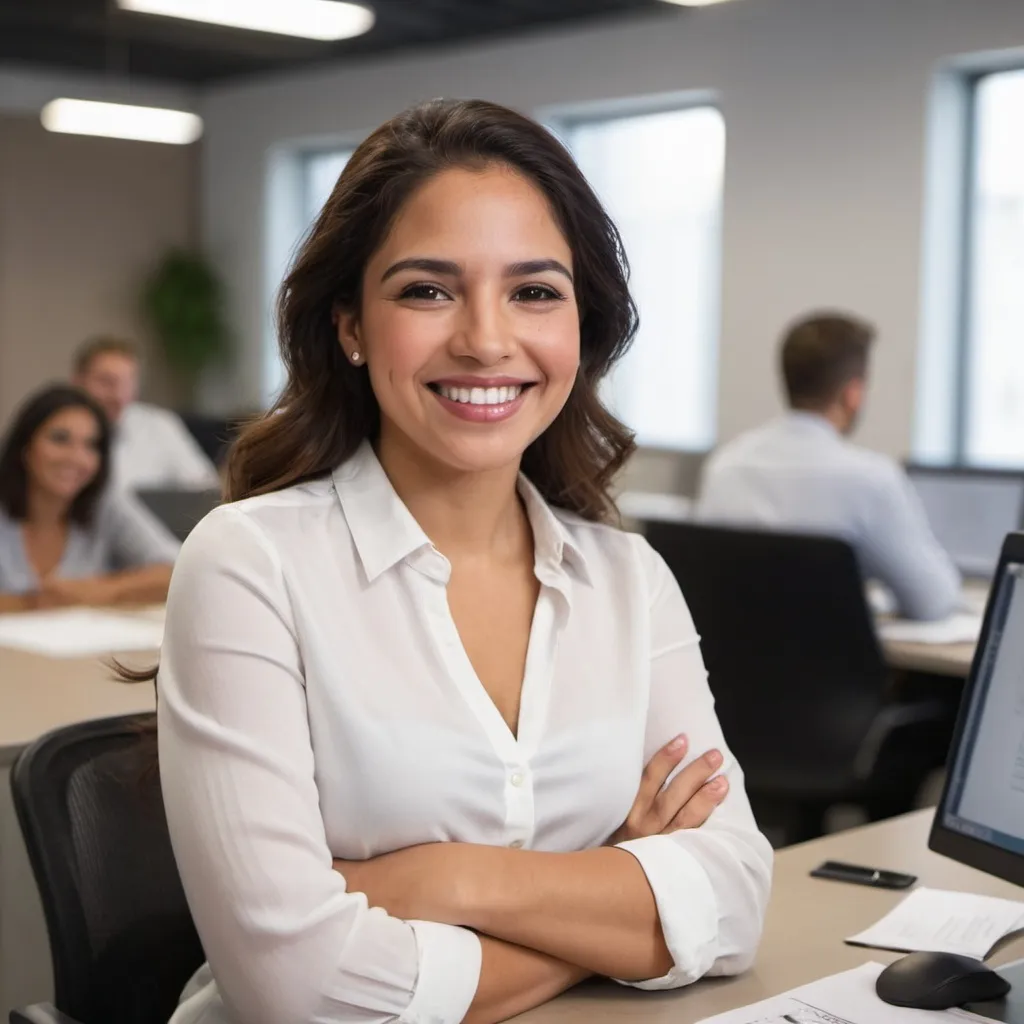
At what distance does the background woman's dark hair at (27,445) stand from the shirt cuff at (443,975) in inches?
109

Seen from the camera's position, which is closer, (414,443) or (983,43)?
(414,443)

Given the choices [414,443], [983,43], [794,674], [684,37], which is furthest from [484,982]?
[684,37]

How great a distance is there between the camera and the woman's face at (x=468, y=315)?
1369mm

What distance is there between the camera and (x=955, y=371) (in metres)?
6.18

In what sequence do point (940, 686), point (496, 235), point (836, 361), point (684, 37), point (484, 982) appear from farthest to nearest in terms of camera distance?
point (684, 37) → point (836, 361) → point (940, 686) → point (496, 235) → point (484, 982)

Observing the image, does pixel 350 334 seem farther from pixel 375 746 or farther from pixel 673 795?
pixel 673 795

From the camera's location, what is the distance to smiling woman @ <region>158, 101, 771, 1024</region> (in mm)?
1227

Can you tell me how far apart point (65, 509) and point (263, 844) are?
2752 millimetres

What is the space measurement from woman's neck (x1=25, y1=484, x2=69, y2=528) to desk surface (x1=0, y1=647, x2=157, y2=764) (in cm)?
92

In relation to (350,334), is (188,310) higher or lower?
higher

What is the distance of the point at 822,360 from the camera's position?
12.4 ft

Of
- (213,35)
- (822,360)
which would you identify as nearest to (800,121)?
(822,360)

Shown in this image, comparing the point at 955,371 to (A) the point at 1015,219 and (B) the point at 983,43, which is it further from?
(B) the point at 983,43

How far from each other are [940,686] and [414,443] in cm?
232
